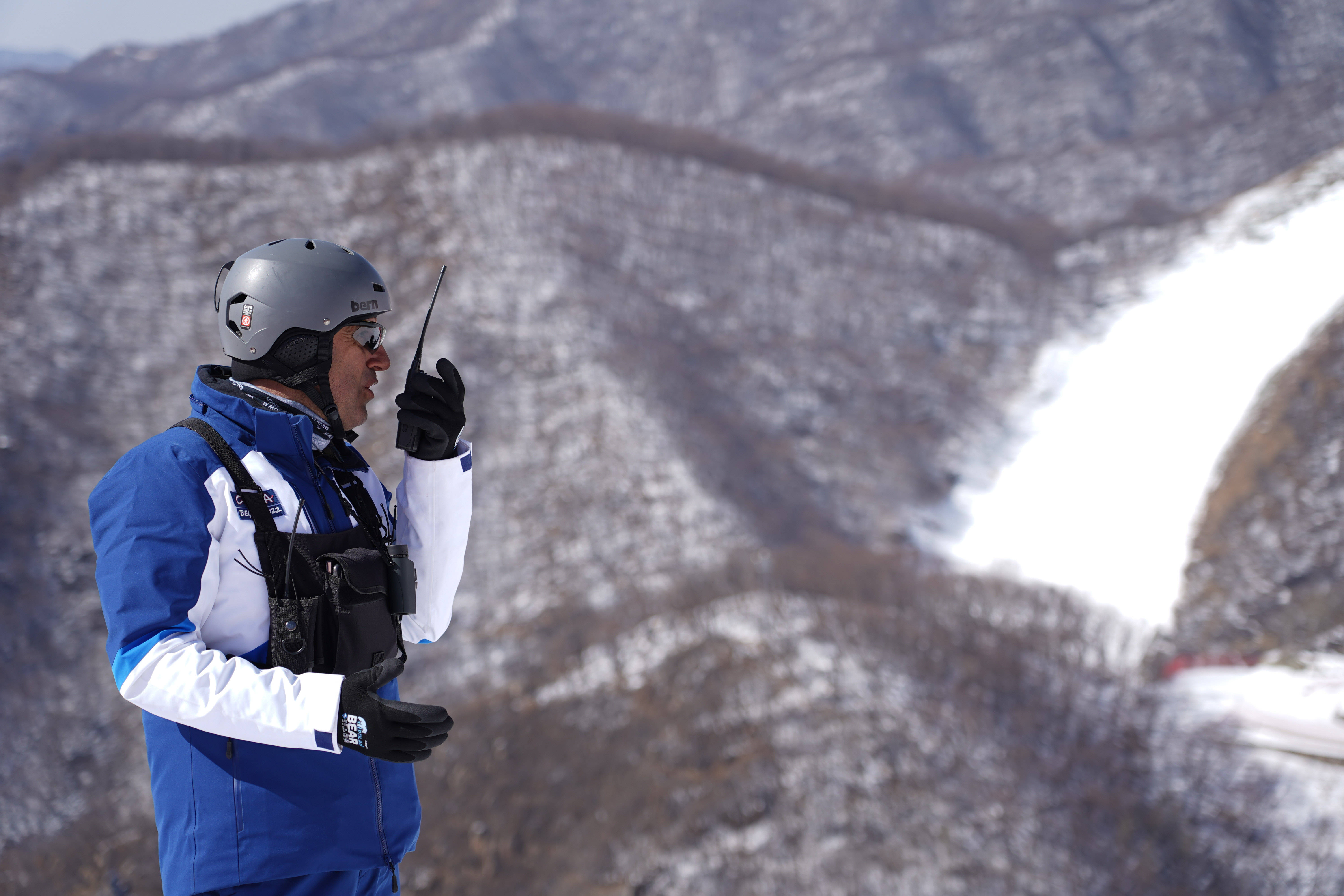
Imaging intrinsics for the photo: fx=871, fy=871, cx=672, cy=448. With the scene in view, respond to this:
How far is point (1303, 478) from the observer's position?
16125mm

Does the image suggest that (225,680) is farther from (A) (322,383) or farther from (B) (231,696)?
(A) (322,383)

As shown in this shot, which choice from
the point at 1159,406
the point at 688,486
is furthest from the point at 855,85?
the point at 688,486

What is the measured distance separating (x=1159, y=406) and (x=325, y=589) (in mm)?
23383

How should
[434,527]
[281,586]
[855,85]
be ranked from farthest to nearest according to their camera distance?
[855,85]
[434,527]
[281,586]

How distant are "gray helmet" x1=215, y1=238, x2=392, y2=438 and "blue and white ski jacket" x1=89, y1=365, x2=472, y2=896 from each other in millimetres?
146

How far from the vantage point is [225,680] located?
210cm

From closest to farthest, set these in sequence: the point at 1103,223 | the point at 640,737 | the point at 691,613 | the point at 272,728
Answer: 1. the point at 272,728
2. the point at 640,737
3. the point at 691,613
4. the point at 1103,223

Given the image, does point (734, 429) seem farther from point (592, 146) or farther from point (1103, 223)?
point (1103, 223)

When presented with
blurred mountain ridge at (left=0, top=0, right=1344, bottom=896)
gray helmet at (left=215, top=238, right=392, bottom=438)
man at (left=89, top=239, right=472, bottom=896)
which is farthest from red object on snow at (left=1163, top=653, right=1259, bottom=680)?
gray helmet at (left=215, top=238, right=392, bottom=438)

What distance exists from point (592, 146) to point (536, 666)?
2187 centimetres

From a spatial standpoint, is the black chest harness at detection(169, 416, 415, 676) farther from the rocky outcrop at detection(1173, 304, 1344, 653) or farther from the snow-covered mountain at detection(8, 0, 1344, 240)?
the snow-covered mountain at detection(8, 0, 1344, 240)

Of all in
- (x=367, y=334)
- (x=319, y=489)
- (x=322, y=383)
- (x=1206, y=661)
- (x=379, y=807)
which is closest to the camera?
(x=379, y=807)

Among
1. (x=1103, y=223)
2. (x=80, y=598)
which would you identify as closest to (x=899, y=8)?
(x=1103, y=223)

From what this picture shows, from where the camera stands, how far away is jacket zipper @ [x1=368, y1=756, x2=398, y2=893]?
8.23 ft
